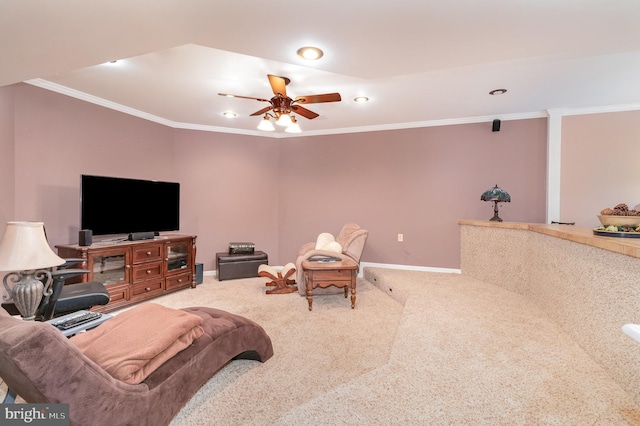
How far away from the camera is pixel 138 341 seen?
1.64 m

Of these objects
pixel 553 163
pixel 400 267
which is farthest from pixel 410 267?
pixel 553 163

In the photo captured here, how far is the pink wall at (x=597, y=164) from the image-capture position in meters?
3.86

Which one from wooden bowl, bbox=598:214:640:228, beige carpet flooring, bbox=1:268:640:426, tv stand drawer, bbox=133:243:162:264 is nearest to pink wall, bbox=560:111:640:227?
beige carpet flooring, bbox=1:268:640:426

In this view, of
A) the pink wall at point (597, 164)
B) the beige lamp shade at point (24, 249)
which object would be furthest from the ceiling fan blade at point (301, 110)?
the pink wall at point (597, 164)

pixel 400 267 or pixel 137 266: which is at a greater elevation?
pixel 137 266

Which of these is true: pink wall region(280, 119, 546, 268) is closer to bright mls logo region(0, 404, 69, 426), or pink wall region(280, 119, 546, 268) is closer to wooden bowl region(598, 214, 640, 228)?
wooden bowl region(598, 214, 640, 228)

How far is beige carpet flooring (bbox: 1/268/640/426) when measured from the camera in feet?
4.90

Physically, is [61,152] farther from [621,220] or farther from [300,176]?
[621,220]

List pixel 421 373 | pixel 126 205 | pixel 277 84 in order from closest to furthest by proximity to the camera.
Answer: pixel 421 373 → pixel 277 84 → pixel 126 205

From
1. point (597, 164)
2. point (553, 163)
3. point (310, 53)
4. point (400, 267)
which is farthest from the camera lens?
point (400, 267)

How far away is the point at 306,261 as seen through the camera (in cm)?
368

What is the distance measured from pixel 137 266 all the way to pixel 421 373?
3.34 metres

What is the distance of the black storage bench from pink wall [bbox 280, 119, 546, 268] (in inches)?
30.9

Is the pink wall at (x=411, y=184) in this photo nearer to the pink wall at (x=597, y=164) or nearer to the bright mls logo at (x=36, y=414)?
the pink wall at (x=597, y=164)
